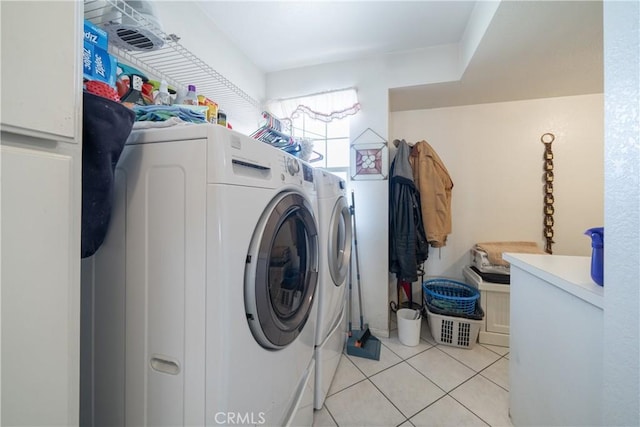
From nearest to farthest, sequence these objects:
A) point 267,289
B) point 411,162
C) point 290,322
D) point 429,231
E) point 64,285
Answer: point 64,285
point 267,289
point 290,322
point 429,231
point 411,162

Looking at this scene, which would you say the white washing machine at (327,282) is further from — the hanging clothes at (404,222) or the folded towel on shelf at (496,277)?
the folded towel on shelf at (496,277)

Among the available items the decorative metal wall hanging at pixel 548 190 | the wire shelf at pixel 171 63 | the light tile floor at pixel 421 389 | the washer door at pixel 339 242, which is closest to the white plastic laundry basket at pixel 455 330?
the light tile floor at pixel 421 389

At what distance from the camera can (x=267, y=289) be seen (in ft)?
2.20

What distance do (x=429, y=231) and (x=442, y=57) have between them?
4.67 ft

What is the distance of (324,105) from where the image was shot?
2.03 metres

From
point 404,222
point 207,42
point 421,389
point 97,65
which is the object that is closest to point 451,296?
point 404,222

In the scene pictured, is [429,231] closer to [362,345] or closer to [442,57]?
[362,345]

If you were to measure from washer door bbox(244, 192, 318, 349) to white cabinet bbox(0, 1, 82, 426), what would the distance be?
337mm

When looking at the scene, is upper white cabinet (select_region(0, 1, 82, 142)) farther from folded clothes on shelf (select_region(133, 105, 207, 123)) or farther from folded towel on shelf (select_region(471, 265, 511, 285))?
folded towel on shelf (select_region(471, 265, 511, 285))

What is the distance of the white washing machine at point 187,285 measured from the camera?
20.5 inches

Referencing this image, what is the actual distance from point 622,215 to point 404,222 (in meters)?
1.46

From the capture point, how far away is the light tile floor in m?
1.16

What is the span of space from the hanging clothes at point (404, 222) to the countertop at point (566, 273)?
2.57 ft

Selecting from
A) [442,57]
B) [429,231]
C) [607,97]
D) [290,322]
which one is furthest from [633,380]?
[442,57]
